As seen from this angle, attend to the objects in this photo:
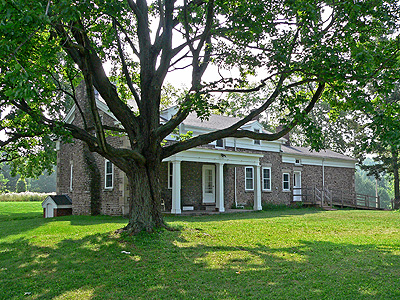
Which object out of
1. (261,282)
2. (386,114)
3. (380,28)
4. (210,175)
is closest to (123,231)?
(261,282)

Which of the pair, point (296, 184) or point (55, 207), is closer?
point (55, 207)

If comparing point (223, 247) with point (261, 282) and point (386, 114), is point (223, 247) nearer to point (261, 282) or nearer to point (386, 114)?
point (261, 282)

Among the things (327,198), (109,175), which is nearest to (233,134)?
(109,175)

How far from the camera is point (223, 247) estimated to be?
8125 mm

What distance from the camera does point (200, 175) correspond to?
67.2 feet

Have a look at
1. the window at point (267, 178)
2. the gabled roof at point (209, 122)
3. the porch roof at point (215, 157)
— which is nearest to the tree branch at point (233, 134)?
the porch roof at point (215, 157)

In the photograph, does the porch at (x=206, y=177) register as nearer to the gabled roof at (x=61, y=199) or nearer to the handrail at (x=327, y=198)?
the handrail at (x=327, y=198)

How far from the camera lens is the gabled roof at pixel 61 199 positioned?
2058 centimetres

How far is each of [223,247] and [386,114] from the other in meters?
5.09

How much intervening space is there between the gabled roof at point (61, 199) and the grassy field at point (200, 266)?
10865 mm

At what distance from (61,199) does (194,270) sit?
17273mm

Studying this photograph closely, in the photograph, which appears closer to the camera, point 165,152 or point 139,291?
point 139,291

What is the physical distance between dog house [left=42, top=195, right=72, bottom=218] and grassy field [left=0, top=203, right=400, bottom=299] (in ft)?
35.2

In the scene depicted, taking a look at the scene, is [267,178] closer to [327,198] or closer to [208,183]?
[327,198]
